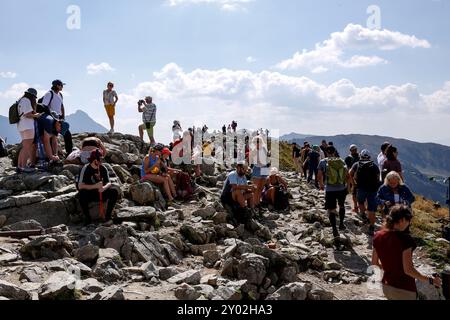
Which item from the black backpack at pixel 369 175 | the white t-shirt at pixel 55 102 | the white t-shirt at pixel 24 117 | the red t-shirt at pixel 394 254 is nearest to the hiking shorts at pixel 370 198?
the black backpack at pixel 369 175

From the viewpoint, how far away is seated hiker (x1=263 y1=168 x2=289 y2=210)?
15.6 meters

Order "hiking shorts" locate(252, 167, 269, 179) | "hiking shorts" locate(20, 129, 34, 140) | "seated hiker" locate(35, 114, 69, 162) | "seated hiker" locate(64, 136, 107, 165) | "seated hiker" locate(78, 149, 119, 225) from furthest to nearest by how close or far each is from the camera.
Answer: "hiking shorts" locate(252, 167, 269, 179) < "seated hiker" locate(35, 114, 69, 162) < "seated hiker" locate(64, 136, 107, 165) < "hiking shorts" locate(20, 129, 34, 140) < "seated hiker" locate(78, 149, 119, 225)

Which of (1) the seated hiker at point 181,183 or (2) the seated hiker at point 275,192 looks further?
(2) the seated hiker at point 275,192

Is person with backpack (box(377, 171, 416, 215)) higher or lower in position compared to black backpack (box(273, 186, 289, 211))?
higher

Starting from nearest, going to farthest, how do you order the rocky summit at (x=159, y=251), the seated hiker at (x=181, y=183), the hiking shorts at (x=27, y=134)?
the rocky summit at (x=159, y=251)
the hiking shorts at (x=27, y=134)
the seated hiker at (x=181, y=183)

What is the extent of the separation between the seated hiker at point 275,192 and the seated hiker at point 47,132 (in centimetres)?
748

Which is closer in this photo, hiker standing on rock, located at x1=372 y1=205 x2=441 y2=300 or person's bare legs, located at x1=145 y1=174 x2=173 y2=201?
hiker standing on rock, located at x1=372 y1=205 x2=441 y2=300

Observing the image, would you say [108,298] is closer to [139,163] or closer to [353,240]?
[353,240]

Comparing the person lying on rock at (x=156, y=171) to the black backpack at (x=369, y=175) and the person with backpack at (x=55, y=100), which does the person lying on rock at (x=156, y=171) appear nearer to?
the person with backpack at (x=55, y=100)

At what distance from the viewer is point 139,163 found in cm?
1689

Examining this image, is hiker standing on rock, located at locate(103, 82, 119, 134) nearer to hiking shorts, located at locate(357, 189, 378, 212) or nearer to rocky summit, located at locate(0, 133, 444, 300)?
rocky summit, located at locate(0, 133, 444, 300)

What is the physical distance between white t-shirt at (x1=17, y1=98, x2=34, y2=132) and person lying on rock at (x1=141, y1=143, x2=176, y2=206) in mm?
3554

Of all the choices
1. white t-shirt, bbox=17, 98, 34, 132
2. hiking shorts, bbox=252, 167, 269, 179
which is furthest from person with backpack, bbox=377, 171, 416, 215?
white t-shirt, bbox=17, 98, 34, 132

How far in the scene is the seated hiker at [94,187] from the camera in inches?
396
